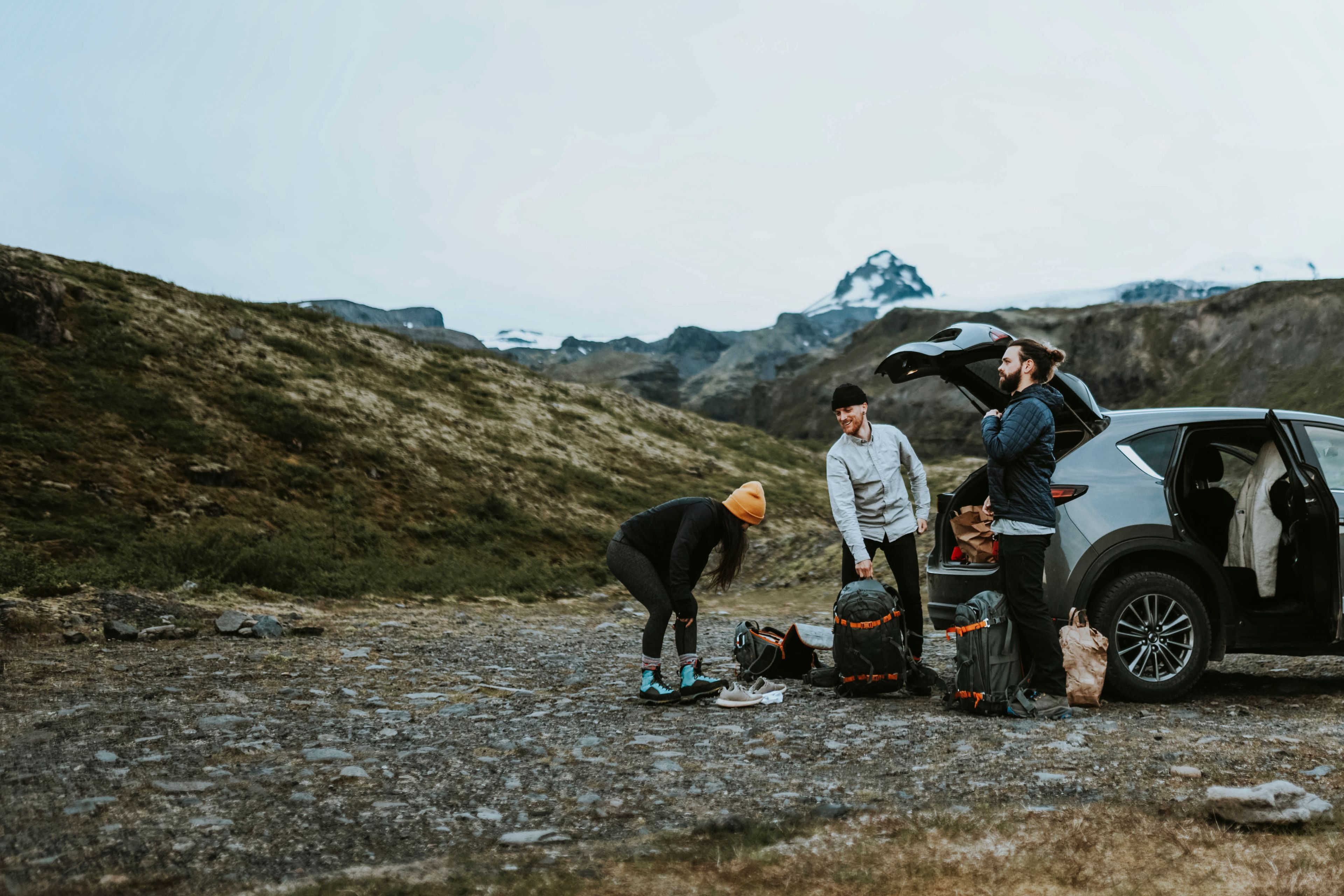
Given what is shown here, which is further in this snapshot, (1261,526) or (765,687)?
(765,687)

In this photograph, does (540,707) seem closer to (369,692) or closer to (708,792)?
(369,692)

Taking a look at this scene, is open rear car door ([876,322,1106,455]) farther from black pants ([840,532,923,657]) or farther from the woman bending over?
the woman bending over

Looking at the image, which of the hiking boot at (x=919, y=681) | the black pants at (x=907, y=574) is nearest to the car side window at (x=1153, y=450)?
the black pants at (x=907, y=574)

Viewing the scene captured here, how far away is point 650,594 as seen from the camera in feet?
20.9

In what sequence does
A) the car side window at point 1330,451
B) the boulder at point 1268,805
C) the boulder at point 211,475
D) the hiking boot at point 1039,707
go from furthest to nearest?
the boulder at point 211,475
the car side window at point 1330,451
the hiking boot at point 1039,707
the boulder at point 1268,805

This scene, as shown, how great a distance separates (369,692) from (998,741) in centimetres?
443

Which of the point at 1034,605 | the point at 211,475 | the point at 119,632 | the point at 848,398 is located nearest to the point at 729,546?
the point at 848,398

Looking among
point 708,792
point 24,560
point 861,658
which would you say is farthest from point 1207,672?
point 24,560

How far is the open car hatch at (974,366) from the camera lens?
6164 mm

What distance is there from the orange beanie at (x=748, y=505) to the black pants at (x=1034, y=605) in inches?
61.8

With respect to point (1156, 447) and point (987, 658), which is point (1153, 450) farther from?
point (987, 658)

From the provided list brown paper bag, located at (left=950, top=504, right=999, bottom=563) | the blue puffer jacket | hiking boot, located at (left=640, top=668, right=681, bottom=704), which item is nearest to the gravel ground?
hiking boot, located at (left=640, top=668, right=681, bottom=704)

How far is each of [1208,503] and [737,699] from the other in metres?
3.78

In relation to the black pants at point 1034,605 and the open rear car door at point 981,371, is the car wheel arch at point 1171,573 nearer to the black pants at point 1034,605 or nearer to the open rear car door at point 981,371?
the black pants at point 1034,605
